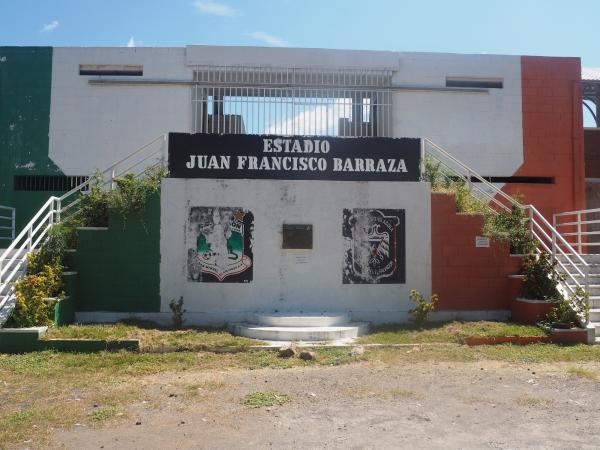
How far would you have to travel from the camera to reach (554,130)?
1574 cm

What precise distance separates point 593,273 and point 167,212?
900 cm

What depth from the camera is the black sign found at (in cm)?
1077

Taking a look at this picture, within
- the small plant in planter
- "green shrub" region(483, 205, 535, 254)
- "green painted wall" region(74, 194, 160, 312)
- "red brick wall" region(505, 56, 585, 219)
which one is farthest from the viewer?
"red brick wall" region(505, 56, 585, 219)

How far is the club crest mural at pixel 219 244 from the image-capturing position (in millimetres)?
10523

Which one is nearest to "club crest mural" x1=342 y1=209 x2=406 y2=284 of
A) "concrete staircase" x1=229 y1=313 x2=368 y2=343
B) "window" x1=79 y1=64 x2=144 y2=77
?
"concrete staircase" x1=229 y1=313 x2=368 y2=343

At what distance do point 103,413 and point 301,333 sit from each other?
Answer: 4.33 meters

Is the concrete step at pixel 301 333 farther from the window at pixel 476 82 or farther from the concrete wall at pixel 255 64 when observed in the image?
the window at pixel 476 82

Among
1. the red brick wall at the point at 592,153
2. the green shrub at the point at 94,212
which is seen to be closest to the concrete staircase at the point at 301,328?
the green shrub at the point at 94,212

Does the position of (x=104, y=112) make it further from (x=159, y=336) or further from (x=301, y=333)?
(x=301, y=333)

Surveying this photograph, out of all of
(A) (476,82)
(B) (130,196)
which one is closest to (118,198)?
(B) (130,196)

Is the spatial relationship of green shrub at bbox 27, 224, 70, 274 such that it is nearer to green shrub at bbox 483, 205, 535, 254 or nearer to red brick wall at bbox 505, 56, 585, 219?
green shrub at bbox 483, 205, 535, 254

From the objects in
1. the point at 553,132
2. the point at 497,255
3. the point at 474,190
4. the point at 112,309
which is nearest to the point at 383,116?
the point at 474,190

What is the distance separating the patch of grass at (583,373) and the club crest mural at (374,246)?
388cm

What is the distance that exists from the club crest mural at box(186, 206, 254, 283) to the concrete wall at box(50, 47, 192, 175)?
17.4 feet
